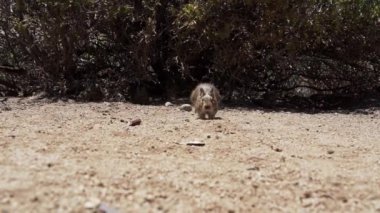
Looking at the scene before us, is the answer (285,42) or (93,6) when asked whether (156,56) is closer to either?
(93,6)

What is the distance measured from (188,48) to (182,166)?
7064 millimetres

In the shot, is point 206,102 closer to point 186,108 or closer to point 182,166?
point 186,108

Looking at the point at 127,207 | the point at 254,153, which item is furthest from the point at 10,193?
the point at 254,153

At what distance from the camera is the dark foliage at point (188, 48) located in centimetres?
1162

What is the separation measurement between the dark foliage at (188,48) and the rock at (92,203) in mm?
7531

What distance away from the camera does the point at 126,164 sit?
204 inches

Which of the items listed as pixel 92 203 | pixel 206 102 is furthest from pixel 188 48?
pixel 92 203

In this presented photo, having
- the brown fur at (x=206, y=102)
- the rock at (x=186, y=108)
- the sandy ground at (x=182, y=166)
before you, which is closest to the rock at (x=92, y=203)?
the sandy ground at (x=182, y=166)

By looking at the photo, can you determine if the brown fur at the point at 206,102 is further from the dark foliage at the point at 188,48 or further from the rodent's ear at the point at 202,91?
the dark foliage at the point at 188,48

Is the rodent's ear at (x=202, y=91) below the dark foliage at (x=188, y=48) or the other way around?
below

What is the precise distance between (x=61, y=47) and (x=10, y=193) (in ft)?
28.2

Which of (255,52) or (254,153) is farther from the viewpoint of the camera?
(255,52)

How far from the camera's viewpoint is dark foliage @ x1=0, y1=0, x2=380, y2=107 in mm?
11617

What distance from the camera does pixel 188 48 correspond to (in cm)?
1214
